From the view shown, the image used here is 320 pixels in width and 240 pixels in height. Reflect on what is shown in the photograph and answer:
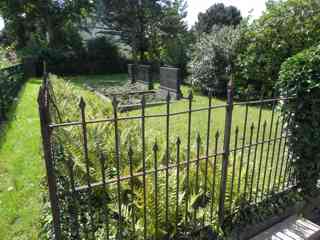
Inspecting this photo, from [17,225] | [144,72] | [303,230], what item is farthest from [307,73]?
[144,72]

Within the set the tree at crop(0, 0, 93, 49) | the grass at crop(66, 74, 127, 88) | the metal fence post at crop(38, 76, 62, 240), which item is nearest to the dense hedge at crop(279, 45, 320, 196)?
the metal fence post at crop(38, 76, 62, 240)

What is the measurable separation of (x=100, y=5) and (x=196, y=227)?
21339mm

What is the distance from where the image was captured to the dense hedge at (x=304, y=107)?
248 cm

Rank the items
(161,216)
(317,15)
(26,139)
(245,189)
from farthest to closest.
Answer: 1. (317,15)
2. (26,139)
3. (245,189)
4. (161,216)

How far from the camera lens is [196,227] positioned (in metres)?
2.19

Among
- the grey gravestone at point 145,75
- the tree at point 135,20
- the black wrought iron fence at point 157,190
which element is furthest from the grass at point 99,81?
the black wrought iron fence at point 157,190

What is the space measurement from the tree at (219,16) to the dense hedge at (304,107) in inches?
938

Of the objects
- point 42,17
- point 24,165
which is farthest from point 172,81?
point 42,17

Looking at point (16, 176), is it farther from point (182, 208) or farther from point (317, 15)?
point (317, 15)

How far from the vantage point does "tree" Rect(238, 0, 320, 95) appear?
6.93m

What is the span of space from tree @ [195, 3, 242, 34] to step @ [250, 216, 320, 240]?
2449 cm

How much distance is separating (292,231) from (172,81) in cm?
716

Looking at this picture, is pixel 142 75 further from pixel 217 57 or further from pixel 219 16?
pixel 219 16

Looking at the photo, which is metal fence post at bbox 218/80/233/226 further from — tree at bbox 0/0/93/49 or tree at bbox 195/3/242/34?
tree at bbox 195/3/242/34
